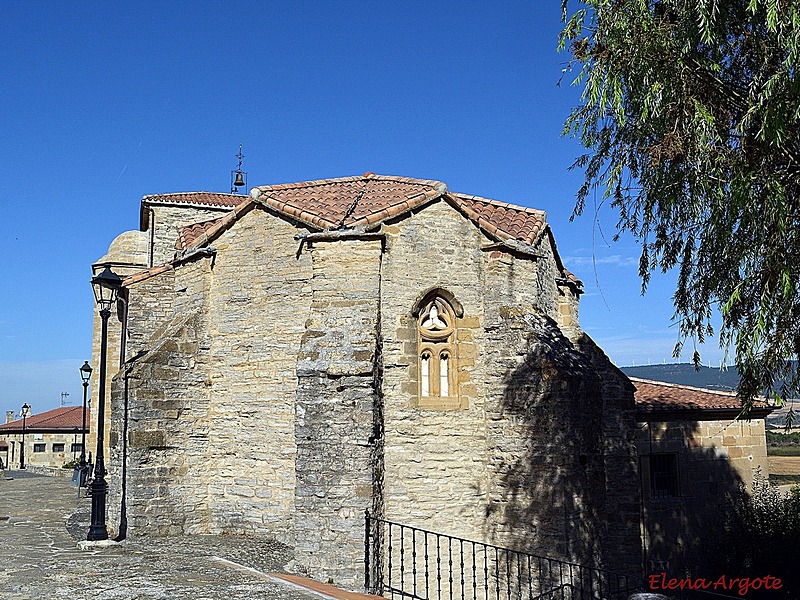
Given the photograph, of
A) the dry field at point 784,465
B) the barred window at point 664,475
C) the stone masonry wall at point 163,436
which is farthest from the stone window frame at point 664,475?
the dry field at point 784,465

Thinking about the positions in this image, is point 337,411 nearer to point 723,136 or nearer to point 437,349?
point 437,349

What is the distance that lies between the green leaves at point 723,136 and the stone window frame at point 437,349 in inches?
183

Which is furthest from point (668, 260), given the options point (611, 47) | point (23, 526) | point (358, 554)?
point (23, 526)

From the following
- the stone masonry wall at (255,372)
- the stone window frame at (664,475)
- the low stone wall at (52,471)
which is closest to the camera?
the stone masonry wall at (255,372)

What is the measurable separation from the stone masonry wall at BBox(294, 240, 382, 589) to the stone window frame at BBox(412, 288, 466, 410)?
1051mm

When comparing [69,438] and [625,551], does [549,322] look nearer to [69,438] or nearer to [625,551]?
[625,551]

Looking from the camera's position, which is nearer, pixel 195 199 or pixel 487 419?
pixel 487 419

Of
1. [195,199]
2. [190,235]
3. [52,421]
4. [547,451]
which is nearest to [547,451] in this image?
[547,451]

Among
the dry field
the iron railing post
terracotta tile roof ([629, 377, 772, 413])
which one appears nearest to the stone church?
the iron railing post

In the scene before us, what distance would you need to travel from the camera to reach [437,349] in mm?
11805

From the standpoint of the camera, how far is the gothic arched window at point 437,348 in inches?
459

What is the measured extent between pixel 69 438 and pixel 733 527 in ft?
115

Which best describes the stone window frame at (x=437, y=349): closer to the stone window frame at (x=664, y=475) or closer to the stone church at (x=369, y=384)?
the stone church at (x=369, y=384)

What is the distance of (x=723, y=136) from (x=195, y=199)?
15.1 m
